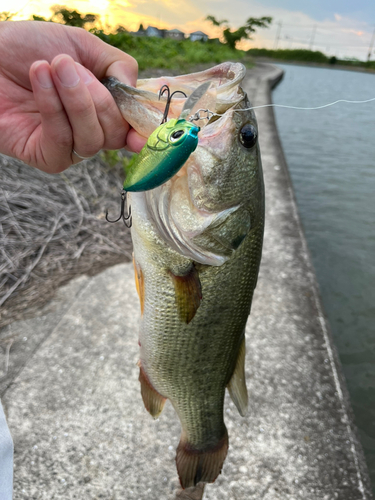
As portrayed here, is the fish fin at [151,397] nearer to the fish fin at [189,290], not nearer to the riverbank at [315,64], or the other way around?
the fish fin at [189,290]

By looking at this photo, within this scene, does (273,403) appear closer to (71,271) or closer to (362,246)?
(71,271)

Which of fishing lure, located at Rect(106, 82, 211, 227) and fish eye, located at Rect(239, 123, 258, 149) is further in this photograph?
fish eye, located at Rect(239, 123, 258, 149)

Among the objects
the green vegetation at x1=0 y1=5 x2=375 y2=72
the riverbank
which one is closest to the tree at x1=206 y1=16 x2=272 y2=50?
the green vegetation at x1=0 y1=5 x2=375 y2=72

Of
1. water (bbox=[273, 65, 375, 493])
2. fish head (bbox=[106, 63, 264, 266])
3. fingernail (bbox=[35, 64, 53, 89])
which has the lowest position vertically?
water (bbox=[273, 65, 375, 493])

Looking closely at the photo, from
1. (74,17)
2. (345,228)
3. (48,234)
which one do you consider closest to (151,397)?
(48,234)

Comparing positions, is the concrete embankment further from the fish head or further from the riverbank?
the riverbank

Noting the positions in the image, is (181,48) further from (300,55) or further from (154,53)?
(300,55)
